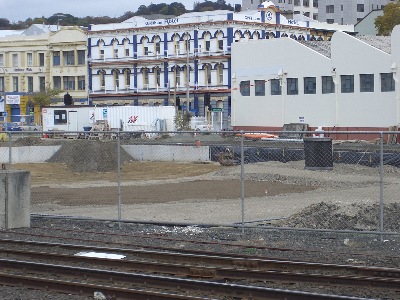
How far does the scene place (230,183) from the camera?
35.0 metres

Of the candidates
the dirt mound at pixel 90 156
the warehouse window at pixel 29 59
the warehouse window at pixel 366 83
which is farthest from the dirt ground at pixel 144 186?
the warehouse window at pixel 29 59

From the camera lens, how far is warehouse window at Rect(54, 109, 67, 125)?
79713mm

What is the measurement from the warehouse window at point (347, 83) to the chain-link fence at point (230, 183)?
25332 mm

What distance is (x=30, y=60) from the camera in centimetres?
9900

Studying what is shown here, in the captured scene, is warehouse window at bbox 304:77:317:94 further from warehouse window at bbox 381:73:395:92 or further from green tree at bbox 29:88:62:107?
green tree at bbox 29:88:62:107

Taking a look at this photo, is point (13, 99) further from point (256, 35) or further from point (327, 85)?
point (327, 85)

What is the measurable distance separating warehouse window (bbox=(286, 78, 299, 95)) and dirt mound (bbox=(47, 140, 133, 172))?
2817 cm

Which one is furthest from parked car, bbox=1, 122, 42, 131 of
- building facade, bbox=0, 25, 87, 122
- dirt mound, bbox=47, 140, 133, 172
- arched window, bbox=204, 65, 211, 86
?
dirt mound, bbox=47, 140, 133, 172

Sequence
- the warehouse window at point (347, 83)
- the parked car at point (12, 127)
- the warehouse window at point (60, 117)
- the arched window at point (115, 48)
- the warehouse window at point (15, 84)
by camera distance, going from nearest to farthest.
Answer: the warehouse window at point (347, 83) < the warehouse window at point (60, 117) < the parked car at point (12, 127) < the arched window at point (115, 48) < the warehouse window at point (15, 84)

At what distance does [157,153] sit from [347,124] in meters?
30.4

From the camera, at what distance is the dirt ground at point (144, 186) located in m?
29.9

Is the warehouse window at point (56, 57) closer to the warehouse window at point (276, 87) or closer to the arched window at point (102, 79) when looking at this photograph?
the arched window at point (102, 79)

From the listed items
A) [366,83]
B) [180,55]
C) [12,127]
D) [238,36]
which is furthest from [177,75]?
[366,83]

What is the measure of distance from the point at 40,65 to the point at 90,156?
56.4 metres
